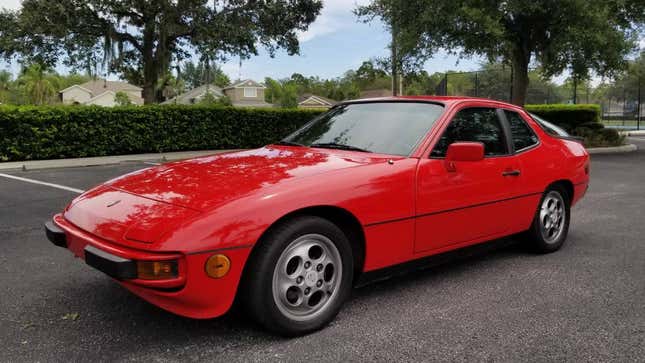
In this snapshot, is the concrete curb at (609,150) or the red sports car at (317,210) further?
the concrete curb at (609,150)

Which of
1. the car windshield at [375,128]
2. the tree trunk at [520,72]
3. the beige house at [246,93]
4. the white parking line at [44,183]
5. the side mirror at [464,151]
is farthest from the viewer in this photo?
the beige house at [246,93]

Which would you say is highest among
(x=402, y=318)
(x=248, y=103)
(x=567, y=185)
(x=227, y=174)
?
(x=248, y=103)

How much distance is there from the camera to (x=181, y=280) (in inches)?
102

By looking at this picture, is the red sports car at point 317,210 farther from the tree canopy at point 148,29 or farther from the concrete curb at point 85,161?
the tree canopy at point 148,29

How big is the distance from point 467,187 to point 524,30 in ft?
51.5

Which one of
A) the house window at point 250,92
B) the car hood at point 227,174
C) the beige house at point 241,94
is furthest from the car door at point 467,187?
the house window at point 250,92

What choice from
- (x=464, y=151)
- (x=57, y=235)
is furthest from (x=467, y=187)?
(x=57, y=235)

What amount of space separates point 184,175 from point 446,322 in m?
1.89

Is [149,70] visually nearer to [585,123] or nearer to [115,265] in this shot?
[585,123]

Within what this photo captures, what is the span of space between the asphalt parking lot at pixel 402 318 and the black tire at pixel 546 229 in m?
0.10

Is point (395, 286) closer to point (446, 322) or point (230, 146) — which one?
point (446, 322)

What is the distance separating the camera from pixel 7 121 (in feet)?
44.7

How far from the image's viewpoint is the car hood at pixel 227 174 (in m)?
2.93

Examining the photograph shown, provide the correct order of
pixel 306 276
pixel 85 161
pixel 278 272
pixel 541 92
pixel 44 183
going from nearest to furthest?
1. pixel 278 272
2. pixel 306 276
3. pixel 44 183
4. pixel 85 161
5. pixel 541 92
